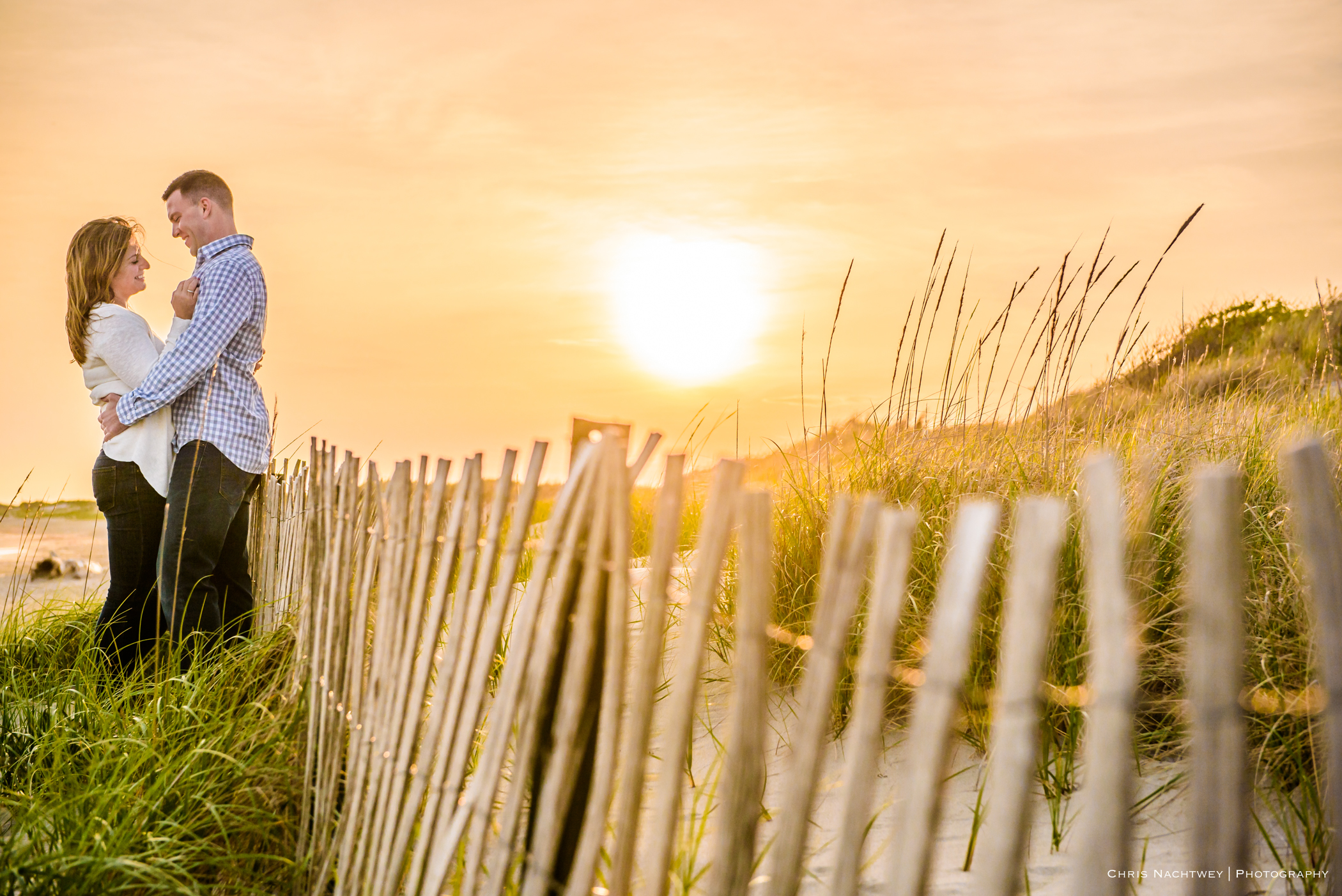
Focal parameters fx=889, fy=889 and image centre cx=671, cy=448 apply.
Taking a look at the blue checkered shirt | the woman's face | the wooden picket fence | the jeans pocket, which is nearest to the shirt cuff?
the blue checkered shirt

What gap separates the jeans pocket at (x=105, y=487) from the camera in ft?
11.9

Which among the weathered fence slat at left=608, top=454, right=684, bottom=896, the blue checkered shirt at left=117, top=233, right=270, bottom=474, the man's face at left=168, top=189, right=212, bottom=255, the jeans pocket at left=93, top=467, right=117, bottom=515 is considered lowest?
the weathered fence slat at left=608, top=454, right=684, bottom=896

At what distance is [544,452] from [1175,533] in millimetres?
2145

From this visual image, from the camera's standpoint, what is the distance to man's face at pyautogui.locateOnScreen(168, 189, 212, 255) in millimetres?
3570

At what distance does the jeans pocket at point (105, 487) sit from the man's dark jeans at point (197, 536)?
→ 0.28 metres

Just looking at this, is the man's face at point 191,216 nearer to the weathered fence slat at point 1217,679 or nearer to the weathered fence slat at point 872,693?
the weathered fence slat at point 872,693

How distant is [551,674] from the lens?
159cm

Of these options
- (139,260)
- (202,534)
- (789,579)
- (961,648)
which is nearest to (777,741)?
(789,579)

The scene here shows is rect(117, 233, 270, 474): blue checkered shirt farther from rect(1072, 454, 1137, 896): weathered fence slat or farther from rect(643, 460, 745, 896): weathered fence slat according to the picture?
rect(1072, 454, 1137, 896): weathered fence slat

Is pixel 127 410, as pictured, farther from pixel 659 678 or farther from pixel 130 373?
pixel 659 678

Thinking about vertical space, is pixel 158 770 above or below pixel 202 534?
below

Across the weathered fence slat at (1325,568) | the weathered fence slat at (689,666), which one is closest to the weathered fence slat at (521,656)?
the weathered fence slat at (689,666)

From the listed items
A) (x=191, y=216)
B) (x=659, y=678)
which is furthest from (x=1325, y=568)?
(x=191, y=216)

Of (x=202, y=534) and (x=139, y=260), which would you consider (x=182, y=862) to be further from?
(x=139, y=260)
